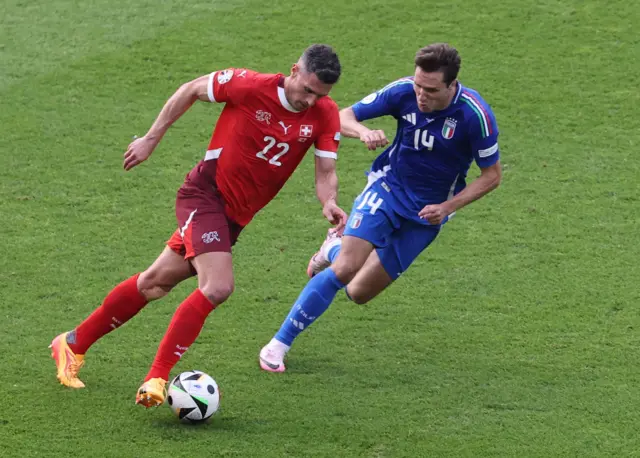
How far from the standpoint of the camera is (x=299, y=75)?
223 inches

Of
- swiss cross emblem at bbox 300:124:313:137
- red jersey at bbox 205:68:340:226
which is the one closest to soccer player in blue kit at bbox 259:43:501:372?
swiss cross emblem at bbox 300:124:313:137

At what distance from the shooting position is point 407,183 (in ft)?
20.7

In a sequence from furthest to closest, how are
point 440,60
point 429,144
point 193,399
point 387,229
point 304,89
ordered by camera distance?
point 387,229 → point 429,144 → point 440,60 → point 304,89 → point 193,399

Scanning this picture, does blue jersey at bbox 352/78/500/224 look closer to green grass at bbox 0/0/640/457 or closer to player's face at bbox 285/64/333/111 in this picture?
player's face at bbox 285/64/333/111

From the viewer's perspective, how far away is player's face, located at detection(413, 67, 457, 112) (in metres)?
5.83

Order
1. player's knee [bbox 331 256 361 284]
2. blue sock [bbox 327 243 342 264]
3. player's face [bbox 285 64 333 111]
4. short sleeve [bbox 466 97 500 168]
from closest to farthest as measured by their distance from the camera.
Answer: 1. player's face [bbox 285 64 333 111]
2. short sleeve [bbox 466 97 500 168]
3. player's knee [bbox 331 256 361 284]
4. blue sock [bbox 327 243 342 264]

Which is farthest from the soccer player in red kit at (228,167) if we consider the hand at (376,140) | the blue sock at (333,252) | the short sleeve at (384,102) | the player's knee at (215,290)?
the blue sock at (333,252)

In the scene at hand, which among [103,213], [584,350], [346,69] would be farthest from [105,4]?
[584,350]

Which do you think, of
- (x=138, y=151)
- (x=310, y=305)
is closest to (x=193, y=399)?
(x=310, y=305)

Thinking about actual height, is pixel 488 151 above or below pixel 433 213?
above

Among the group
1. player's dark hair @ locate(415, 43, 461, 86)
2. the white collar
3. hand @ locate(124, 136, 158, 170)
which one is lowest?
hand @ locate(124, 136, 158, 170)

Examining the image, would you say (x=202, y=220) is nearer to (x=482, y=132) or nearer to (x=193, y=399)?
(x=193, y=399)

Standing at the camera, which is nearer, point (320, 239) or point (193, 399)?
point (193, 399)

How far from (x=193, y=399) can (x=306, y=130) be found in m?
1.50
